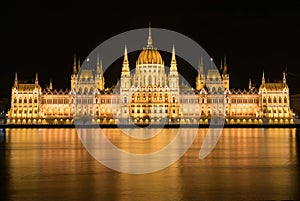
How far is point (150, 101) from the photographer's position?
122 metres

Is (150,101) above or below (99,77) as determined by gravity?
below

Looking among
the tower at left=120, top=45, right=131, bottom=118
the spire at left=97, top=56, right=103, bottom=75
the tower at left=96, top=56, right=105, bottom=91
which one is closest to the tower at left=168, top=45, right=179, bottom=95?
the tower at left=120, top=45, right=131, bottom=118

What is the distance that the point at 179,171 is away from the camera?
30594 mm

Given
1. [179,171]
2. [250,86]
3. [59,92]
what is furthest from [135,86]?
[179,171]

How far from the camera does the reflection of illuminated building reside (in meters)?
122

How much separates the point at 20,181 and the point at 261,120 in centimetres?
9787

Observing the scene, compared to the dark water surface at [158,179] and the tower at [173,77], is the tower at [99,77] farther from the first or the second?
the dark water surface at [158,179]

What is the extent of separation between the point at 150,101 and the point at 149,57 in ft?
37.3

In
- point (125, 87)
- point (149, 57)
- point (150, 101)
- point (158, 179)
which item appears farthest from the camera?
point (149, 57)

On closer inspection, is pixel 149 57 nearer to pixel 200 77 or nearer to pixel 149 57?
pixel 149 57

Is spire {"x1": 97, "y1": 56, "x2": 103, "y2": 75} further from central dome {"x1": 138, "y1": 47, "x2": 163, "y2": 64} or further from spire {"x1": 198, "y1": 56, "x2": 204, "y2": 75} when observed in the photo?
spire {"x1": 198, "y1": 56, "x2": 204, "y2": 75}

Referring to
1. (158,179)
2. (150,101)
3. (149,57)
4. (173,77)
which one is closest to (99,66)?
(149,57)

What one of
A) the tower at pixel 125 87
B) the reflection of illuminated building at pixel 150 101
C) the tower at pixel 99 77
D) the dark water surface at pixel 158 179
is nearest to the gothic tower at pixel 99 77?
the tower at pixel 99 77

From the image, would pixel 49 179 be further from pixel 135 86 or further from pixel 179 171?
pixel 135 86
